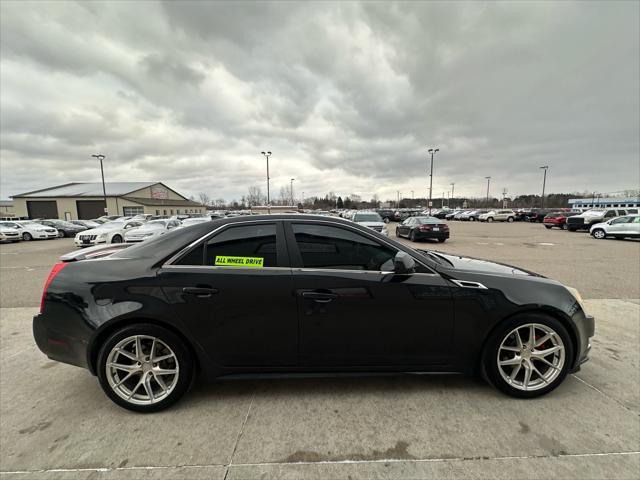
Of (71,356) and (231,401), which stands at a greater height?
(71,356)

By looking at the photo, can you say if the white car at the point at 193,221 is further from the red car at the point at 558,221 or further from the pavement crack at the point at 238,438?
the red car at the point at 558,221

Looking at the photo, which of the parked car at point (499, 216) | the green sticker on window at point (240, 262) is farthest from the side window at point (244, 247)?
the parked car at point (499, 216)

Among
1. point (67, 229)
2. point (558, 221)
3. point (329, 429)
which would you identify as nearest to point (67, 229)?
point (67, 229)

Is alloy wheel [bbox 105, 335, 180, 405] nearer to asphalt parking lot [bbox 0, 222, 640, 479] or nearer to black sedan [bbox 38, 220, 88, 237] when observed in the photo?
asphalt parking lot [bbox 0, 222, 640, 479]

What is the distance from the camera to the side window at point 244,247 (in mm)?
2500

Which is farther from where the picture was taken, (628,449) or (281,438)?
(281,438)

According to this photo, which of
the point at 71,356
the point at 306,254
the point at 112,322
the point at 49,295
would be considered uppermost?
the point at 306,254

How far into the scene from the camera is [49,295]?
8.04 feet

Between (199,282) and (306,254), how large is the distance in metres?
0.95

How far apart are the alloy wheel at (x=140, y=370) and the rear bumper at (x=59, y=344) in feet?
0.83

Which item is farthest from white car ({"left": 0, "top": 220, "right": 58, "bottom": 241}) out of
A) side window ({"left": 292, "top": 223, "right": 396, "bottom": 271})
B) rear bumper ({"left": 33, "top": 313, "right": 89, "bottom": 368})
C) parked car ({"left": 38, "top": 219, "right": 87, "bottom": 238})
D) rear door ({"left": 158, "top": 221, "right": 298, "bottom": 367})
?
side window ({"left": 292, "top": 223, "right": 396, "bottom": 271})

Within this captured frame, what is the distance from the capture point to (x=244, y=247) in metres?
2.56

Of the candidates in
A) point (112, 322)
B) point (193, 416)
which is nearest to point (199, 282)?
point (112, 322)

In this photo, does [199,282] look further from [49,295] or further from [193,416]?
[49,295]
